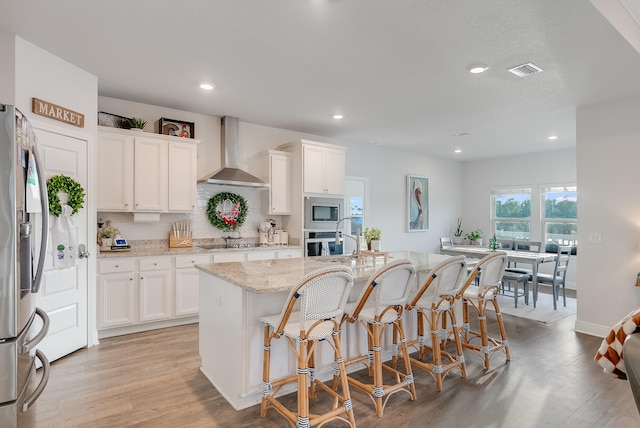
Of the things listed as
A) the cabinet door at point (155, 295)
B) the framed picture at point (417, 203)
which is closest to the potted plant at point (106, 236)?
the cabinet door at point (155, 295)

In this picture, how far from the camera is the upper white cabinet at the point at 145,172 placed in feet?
12.8

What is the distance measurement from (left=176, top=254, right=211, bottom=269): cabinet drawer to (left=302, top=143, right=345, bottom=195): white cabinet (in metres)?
1.68

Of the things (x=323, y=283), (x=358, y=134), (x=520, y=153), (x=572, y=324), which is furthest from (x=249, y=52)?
(x=520, y=153)

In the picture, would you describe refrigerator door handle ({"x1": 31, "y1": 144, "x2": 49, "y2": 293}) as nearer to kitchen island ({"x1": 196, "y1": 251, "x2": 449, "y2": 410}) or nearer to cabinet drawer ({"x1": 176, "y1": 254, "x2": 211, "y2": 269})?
kitchen island ({"x1": 196, "y1": 251, "x2": 449, "y2": 410})

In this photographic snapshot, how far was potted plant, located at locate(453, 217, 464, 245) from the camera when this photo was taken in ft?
25.9

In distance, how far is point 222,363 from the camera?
8.54 feet

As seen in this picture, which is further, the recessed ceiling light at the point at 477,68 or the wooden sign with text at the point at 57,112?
the recessed ceiling light at the point at 477,68

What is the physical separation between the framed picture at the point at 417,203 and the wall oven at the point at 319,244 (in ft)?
8.32

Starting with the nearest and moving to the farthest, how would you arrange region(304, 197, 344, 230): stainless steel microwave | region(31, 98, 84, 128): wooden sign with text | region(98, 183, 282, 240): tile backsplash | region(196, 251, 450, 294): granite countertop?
region(196, 251, 450, 294): granite countertop
region(31, 98, 84, 128): wooden sign with text
region(98, 183, 282, 240): tile backsplash
region(304, 197, 344, 230): stainless steel microwave

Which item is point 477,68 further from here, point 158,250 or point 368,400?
point 158,250

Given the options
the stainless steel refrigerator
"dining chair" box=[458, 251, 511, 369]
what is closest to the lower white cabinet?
the stainless steel refrigerator

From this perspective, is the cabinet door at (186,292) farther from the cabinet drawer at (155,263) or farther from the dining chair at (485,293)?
the dining chair at (485,293)

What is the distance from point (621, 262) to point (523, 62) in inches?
101

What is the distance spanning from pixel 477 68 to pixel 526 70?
18.0 inches
